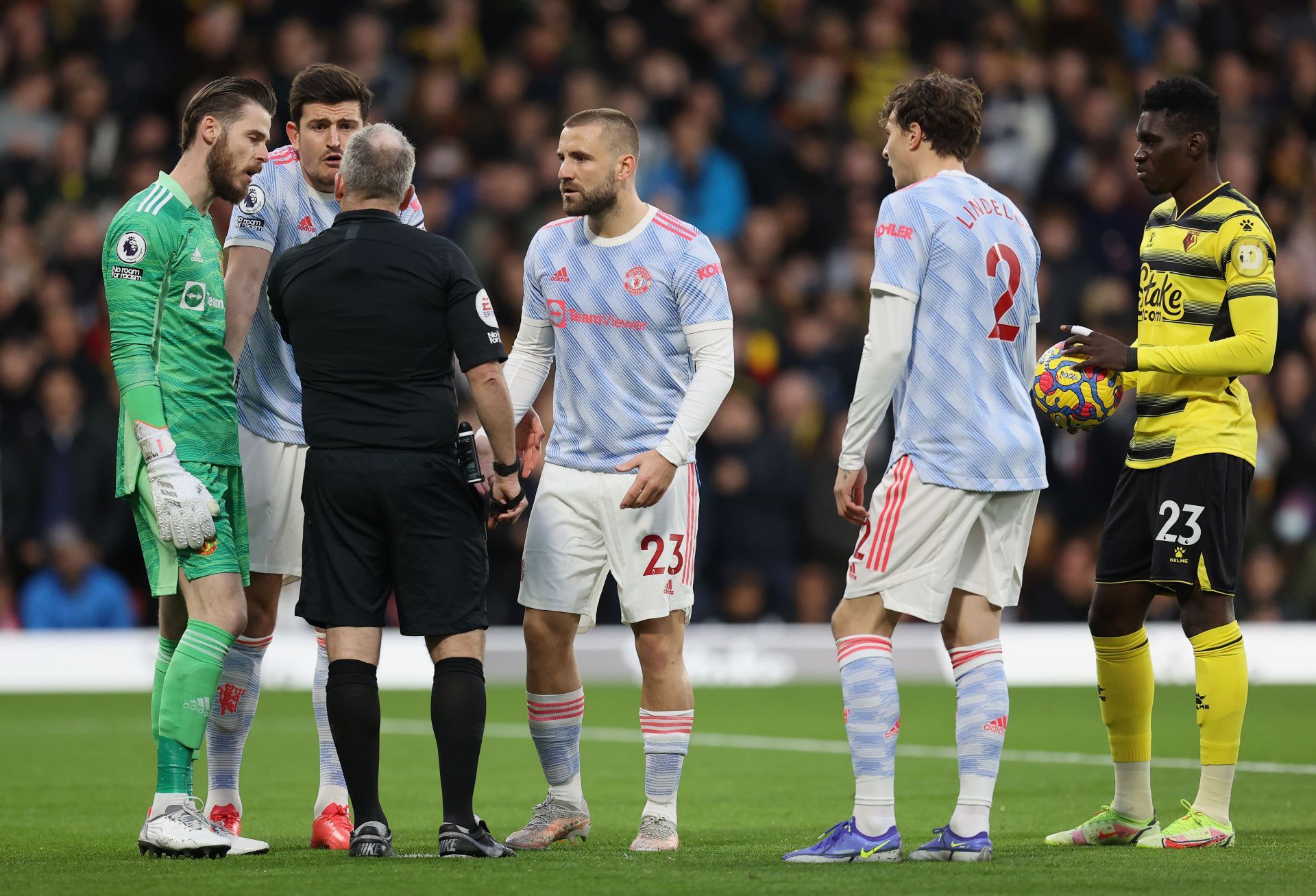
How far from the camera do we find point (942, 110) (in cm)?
586

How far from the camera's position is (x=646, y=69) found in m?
16.5

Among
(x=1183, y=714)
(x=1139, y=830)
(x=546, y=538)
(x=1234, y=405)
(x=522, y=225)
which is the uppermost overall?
(x=522, y=225)

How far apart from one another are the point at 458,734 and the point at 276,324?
6.21 feet

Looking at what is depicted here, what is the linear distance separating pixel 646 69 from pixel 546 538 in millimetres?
10802

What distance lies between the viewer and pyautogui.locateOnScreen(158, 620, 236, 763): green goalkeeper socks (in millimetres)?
5891

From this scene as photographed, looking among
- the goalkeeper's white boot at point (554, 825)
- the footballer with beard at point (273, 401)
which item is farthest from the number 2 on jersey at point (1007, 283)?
the goalkeeper's white boot at point (554, 825)

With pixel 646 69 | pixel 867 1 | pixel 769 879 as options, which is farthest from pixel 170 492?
pixel 867 1

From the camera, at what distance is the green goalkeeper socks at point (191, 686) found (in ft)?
19.3

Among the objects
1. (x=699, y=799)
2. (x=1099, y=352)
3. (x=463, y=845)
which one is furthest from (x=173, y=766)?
(x=1099, y=352)

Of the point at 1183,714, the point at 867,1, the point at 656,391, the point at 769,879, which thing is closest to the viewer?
the point at 769,879

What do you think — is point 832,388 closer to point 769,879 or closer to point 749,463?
point 749,463

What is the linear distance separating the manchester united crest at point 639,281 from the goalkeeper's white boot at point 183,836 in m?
2.30

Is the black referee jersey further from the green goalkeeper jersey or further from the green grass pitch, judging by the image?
the green grass pitch

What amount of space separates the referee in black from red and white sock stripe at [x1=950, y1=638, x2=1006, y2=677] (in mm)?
1580
